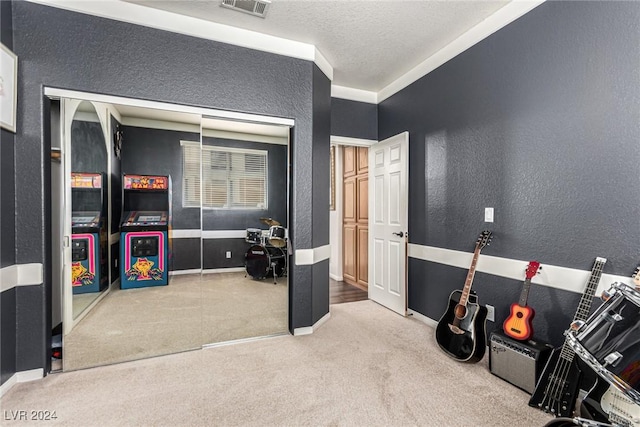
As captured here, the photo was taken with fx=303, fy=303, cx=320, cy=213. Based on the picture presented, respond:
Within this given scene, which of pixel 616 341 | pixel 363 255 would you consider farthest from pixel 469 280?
pixel 363 255

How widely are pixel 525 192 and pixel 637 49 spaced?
102cm

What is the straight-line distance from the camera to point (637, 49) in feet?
5.76

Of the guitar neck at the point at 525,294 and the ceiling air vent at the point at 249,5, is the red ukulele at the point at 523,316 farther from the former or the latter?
the ceiling air vent at the point at 249,5

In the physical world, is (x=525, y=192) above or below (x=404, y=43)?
below

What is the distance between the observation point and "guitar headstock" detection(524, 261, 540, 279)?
2.18 meters

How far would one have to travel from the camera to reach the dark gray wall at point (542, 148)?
1.83m

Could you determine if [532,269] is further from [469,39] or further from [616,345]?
[469,39]

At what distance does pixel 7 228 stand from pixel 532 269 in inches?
145

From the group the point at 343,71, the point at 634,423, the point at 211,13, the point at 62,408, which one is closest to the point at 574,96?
the point at 634,423

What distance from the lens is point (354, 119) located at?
4.05 m

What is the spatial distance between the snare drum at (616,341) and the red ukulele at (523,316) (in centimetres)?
77

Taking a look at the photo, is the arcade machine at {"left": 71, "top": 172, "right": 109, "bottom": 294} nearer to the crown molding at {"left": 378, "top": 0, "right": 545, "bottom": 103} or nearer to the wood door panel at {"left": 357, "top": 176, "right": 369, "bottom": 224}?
the crown molding at {"left": 378, "top": 0, "right": 545, "bottom": 103}

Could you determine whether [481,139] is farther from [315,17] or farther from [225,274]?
[225,274]

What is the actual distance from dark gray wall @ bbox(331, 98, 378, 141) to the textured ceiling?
697 mm
